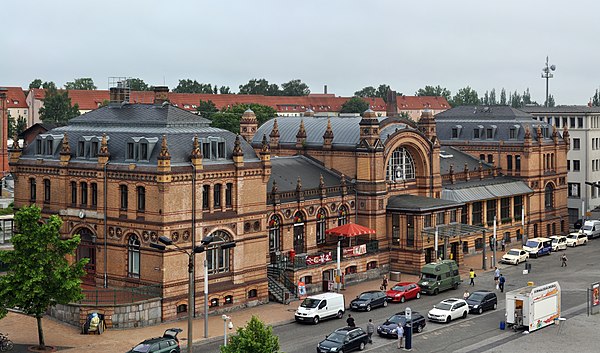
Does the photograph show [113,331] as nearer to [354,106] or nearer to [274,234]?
[274,234]

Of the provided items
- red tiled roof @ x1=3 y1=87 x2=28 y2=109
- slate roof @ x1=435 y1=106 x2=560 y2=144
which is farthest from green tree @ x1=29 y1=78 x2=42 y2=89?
slate roof @ x1=435 y1=106 x2=560 y2=144

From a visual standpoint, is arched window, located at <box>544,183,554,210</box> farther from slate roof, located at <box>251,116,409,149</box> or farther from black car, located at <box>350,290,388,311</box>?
black car, located at <box>350,290,388,311</box>

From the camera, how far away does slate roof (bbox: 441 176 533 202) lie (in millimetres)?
85625

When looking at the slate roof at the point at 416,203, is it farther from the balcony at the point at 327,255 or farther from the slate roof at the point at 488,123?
the slate roof at the point at 488,123

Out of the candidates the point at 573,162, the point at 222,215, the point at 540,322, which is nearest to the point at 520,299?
the point at 540,322

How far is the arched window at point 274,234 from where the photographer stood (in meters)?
68.6

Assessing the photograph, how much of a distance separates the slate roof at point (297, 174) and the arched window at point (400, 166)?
545 centimetres

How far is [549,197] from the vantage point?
326 feet

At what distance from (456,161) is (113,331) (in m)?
49.8

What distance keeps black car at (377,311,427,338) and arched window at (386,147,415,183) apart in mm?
25122

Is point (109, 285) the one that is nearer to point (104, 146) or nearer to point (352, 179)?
point (104, 146)

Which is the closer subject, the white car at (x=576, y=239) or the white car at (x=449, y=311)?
the white car at (x=449, y=311)

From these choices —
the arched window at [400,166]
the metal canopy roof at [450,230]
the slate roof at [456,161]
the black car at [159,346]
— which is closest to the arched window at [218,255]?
the black car at [159,346]

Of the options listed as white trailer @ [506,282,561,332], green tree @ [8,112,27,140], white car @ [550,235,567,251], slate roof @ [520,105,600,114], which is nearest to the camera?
white trailer @ [506,282,561,332]
